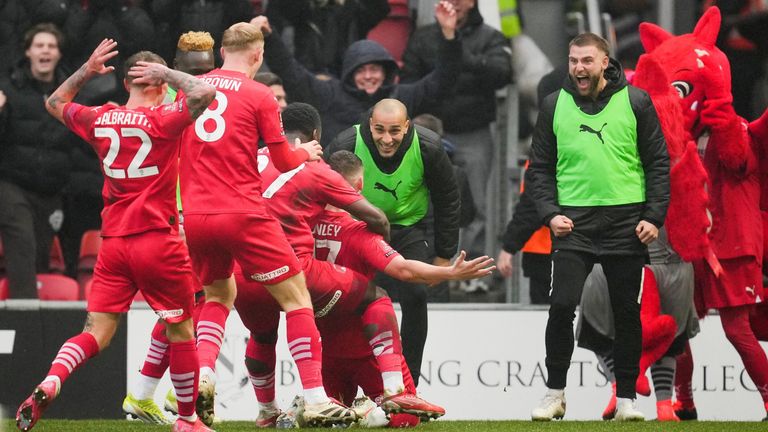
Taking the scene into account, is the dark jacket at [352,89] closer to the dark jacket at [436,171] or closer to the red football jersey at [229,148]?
the dark jacket at [436,171]

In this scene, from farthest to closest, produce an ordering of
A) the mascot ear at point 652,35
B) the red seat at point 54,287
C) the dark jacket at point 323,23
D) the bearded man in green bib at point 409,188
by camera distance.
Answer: the dark jacket at point 323,23 < the red seat at point 54,287 < the mascot ear at point 652,35 < the bearded man in green bib at point 409,188

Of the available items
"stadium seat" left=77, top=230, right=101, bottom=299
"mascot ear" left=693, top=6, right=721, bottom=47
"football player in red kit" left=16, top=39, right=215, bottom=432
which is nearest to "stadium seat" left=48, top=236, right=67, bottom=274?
"stadium seat" left=77, top=230, right=101, bottom=299

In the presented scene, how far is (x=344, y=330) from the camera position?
303 inches

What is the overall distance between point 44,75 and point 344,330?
373cm

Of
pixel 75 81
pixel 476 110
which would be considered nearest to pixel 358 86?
pixel 476 110

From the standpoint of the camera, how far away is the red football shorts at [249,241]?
6.80 meters

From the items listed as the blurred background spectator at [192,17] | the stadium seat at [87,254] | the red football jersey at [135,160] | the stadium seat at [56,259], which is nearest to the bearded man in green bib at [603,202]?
the red football jersey at [135,160]

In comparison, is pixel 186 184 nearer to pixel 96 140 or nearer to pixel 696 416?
pixel 96 140

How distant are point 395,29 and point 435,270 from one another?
4.68 metres

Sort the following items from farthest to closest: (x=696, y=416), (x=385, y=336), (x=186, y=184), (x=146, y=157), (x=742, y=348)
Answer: (x=696, y=416) < (x=742, y=348) < (x=385, y=336) < (x=186, y=184) < (x=146, y=157)

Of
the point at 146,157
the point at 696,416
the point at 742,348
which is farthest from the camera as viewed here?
the point at 696,416

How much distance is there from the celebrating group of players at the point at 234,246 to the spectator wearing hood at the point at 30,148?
9.24ft

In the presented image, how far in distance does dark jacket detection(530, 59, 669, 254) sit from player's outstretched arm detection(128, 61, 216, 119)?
242 centimetres

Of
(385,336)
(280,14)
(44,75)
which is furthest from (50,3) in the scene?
(385,336)
